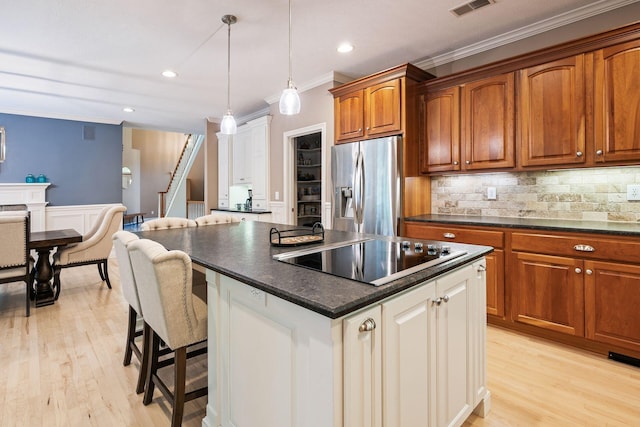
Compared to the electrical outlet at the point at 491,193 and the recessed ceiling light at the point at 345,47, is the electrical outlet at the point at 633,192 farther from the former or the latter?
the recessed ceiling light at the point at 345,47

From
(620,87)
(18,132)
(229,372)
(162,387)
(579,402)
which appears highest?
(18,132)

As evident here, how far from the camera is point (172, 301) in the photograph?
4.98ft

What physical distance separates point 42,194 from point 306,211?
4.74 metres

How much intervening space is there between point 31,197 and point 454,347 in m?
7.15

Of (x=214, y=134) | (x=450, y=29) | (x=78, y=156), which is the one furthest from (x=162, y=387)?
(x=78, y=156)

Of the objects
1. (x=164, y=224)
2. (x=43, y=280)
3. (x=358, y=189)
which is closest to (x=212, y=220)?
(x=164, y=224)

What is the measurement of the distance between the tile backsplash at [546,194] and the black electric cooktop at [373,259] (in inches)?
73.7

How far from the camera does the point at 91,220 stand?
6523mm

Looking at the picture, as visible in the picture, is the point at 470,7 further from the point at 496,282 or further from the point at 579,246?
the point at 496,282

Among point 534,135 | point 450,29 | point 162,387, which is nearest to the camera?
point 162,387

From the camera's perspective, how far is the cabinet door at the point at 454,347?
1.42 meters

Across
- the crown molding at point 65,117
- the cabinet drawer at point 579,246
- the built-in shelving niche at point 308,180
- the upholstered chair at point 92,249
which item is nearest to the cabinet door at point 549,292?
the cabinet drawer at point 579,246

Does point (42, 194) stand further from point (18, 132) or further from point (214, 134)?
point (214, 134)

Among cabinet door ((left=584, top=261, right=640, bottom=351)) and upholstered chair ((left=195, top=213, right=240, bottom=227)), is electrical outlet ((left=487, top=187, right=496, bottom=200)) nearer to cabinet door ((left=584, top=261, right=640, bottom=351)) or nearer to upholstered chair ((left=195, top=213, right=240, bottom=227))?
cabinet door ((left=584, top=261, right=640, bottom=351))
